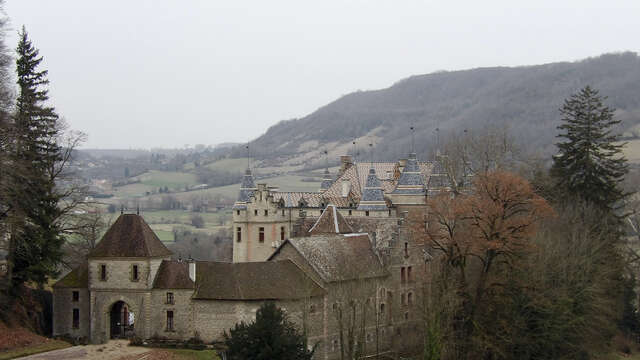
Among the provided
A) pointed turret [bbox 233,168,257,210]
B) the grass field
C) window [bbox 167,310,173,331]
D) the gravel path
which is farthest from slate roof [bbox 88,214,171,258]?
pointed turret [bbox 233,168,257,210]

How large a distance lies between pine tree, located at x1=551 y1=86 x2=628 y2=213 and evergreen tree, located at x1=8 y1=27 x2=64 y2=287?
119 feet

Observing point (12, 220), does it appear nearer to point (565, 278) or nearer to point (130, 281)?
point (130, 281)

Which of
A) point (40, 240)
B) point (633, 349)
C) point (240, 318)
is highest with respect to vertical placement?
point (40, 240)

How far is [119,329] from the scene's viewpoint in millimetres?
56438

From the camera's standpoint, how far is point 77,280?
56094mm

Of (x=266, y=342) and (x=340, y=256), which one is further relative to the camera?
(x=340, y=256)

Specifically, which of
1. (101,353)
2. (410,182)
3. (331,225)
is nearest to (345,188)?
(410,182)

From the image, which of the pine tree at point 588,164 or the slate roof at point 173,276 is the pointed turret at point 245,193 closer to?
the slate roof at point 173,276

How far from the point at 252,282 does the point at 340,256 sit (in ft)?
21.5

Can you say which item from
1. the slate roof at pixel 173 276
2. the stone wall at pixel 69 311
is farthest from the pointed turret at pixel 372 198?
the stone wall at pixel 69 311

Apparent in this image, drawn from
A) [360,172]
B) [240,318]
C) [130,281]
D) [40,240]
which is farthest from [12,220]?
[360,172]

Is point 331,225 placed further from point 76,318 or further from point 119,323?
point 76,318

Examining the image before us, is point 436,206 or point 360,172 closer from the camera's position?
point 436,206

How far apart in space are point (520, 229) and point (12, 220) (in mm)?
29181
